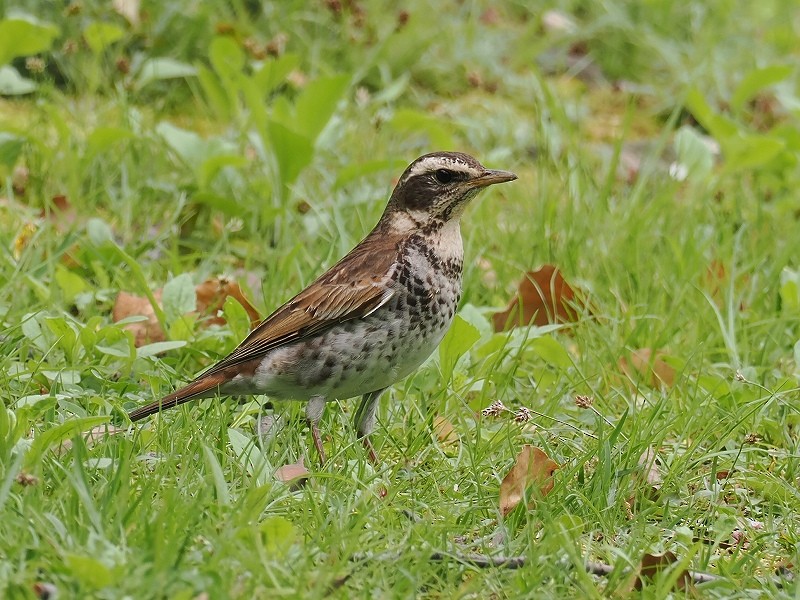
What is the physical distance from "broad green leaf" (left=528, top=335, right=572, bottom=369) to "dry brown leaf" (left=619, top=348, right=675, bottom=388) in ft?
0.95

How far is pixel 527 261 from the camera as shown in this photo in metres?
6.51

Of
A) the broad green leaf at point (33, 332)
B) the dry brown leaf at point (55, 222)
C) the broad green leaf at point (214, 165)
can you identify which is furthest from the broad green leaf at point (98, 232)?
the broad green leaf at point (33, 332)

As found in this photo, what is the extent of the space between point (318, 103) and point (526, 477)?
9.72ft

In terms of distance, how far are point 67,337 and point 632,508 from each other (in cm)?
229

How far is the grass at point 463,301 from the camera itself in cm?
375

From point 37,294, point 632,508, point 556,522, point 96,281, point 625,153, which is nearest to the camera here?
point 556,522

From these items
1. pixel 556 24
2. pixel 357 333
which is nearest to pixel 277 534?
pixel 357 333

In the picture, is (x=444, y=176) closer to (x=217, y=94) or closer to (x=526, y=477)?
(x=526, y=477)

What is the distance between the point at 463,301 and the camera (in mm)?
5977

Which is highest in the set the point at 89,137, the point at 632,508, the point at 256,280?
the point at 89,137

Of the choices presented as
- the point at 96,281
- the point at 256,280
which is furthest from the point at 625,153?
the point at 96,281

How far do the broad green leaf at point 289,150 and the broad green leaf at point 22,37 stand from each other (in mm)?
1460

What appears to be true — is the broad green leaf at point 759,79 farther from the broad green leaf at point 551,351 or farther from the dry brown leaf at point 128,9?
the dry brown leaf at point 128,9

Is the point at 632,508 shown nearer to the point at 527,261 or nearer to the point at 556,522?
the point at 556,522
